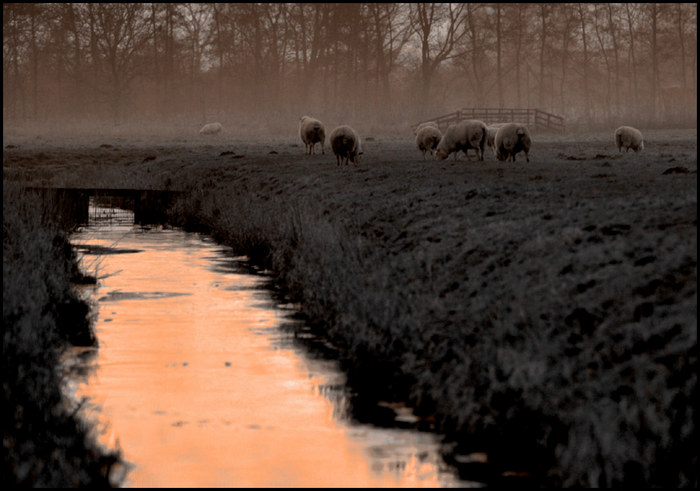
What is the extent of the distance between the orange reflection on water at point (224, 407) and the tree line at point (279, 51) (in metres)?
52.0

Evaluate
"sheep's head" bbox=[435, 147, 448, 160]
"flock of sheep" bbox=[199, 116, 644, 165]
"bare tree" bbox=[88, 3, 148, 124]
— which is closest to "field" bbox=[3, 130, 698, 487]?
"flock of sheep" bbox=[199, 116, 644, 165]

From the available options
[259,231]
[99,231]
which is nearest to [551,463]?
Result: [259,231]

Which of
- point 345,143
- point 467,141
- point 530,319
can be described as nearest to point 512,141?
point 467,141

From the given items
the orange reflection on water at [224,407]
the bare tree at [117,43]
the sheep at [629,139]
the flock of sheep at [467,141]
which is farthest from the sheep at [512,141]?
the bare tree at [117,43]

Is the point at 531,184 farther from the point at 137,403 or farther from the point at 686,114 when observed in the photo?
the point at 686,114

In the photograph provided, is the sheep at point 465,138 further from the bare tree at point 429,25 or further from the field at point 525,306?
the bare tree at point 429,25

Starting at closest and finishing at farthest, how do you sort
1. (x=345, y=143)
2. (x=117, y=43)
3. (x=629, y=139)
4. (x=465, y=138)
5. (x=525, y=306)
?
(x=525, y=306), (x=345, y=143), (x=465, y=138), (x=629, y=139), (x=117, y=43)

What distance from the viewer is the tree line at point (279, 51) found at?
7288 cm

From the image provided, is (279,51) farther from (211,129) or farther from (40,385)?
(40,385)

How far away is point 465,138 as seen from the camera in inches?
1019

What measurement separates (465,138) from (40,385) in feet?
62.7

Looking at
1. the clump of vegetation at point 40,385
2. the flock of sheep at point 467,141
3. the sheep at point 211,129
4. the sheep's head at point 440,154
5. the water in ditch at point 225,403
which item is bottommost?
the water in ditch at point 225,403

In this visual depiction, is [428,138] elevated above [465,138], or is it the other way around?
[428,138]

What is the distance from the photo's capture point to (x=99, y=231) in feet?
76.9
